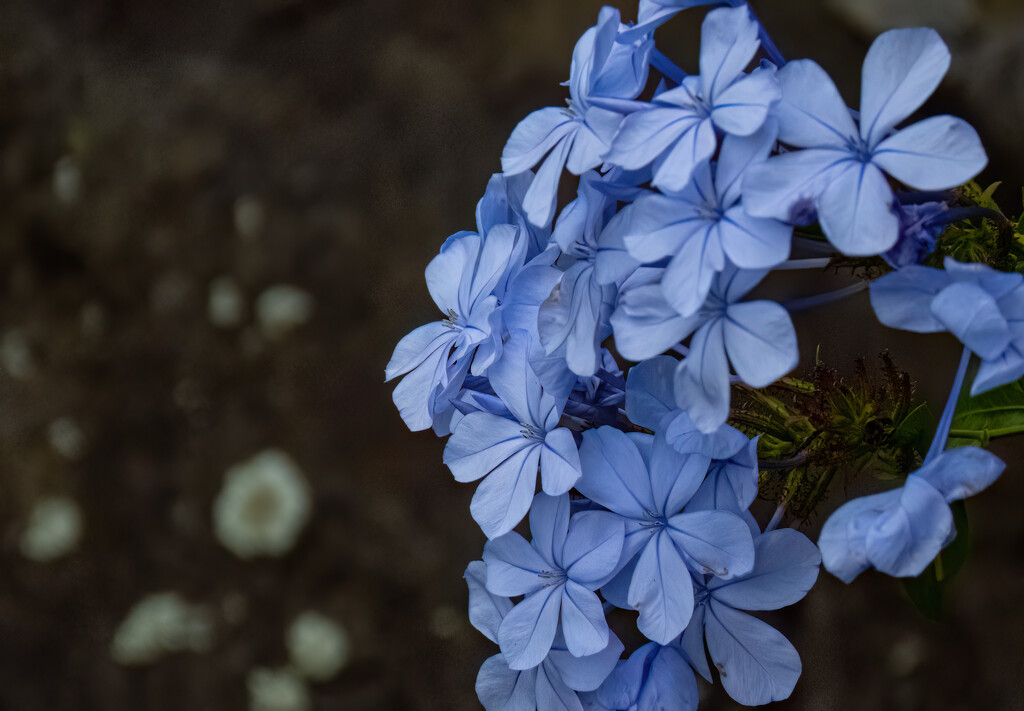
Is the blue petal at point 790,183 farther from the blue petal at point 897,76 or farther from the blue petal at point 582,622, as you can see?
the blue petal at point 582,622

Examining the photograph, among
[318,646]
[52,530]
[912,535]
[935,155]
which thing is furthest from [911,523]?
[52,530]

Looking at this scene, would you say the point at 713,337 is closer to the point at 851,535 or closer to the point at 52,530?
the point at 851,535

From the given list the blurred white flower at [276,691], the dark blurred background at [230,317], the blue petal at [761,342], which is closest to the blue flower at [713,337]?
the blue petal at [761,342]

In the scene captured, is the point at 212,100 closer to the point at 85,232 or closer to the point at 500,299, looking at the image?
the point at 85,232

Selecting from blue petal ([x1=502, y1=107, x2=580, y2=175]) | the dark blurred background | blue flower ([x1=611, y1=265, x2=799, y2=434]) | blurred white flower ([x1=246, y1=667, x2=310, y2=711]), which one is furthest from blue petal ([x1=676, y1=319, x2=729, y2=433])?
blurred white flower ([x1=246, y1=667, x2=310, y2=711])

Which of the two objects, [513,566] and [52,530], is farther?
[52,530]
